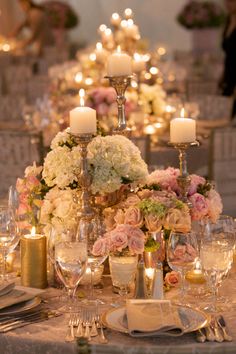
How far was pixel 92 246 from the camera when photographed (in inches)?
103

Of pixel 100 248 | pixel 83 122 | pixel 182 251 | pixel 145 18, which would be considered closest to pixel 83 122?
pixel 83 122

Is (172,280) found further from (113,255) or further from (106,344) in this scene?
(106,344)

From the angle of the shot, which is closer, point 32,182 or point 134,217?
point 134,217

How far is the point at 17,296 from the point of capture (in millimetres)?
2521

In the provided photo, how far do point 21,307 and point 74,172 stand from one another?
0.47m

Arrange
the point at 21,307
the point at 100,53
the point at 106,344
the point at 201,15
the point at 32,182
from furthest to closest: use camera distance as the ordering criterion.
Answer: the point at 201,15, the point at 100,53, the point at 32,182, the point at 21,307, the point at 106,344

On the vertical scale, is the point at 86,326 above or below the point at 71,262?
below

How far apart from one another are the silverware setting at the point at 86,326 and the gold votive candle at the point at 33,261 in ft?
0.94

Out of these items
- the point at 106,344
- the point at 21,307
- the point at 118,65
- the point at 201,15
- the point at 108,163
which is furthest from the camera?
the point at 201,15

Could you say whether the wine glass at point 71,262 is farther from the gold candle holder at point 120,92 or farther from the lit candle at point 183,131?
the gold candle holder at point 120,92

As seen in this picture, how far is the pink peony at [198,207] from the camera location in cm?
277

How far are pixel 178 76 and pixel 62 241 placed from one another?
24.8 ft

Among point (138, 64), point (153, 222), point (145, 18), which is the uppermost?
point (145, 18)

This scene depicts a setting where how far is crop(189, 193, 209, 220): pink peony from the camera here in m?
2.77
